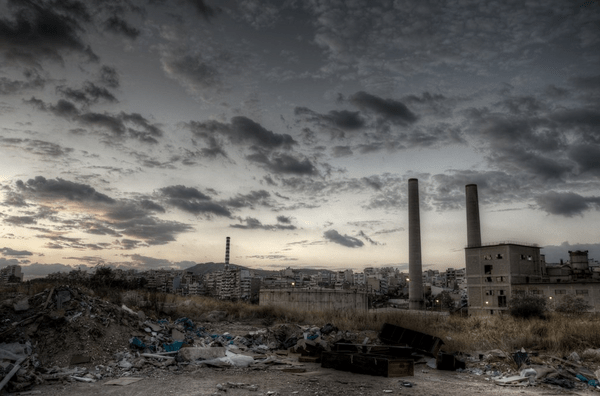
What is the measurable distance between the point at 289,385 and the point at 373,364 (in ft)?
7.89

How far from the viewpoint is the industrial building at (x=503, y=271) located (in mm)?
48812

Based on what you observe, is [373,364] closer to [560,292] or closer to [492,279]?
[560,292]

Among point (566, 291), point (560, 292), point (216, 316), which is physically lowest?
point (216, 316)

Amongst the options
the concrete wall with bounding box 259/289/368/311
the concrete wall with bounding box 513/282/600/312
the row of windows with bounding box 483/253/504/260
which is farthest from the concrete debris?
the row of windows with bounding box 483/253/504/260

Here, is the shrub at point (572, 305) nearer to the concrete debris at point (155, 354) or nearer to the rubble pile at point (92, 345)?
the concrete debris at point (155, 354)

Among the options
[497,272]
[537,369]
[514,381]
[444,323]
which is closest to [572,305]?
[497,272]

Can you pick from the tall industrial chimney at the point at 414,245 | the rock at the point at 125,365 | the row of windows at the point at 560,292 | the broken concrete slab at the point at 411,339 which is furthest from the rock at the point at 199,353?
the row of windows at the point at 560,292

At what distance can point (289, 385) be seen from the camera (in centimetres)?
909

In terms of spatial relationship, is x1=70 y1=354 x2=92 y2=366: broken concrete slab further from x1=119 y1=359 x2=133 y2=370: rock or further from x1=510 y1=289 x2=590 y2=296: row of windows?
x1=510 y1=289 x2=590 y2=296: row of windows

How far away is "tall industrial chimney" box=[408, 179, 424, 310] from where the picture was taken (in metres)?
51.0

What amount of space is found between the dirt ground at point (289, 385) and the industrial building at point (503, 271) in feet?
138

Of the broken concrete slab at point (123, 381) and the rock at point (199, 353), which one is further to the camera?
the rock at point (199, 353)

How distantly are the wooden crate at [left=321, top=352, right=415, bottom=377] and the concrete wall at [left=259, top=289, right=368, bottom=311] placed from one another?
34.9 metres

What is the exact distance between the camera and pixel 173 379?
9.58 meters
